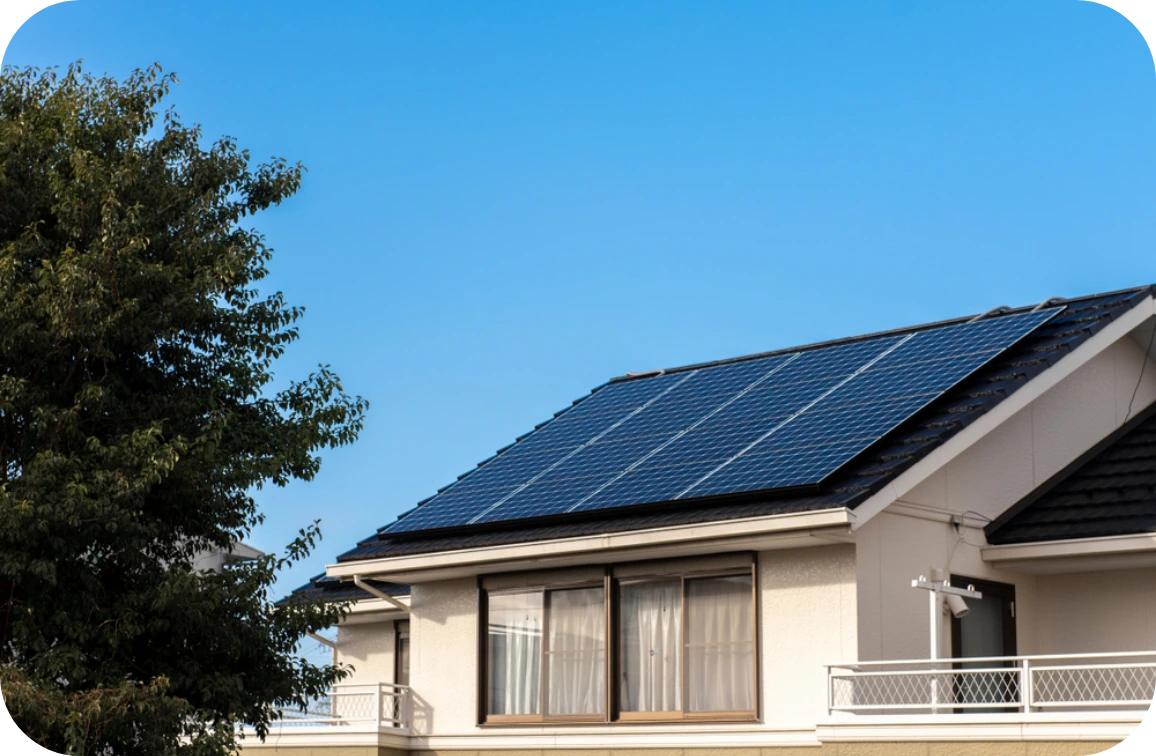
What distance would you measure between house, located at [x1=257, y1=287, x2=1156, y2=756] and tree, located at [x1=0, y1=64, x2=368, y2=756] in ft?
11.4

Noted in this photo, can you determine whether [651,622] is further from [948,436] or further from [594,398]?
[594,398]

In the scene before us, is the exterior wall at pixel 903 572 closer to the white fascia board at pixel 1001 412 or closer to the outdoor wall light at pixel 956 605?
the outdoor wall light at pixel 956 605

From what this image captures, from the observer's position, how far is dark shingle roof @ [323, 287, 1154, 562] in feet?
50.2

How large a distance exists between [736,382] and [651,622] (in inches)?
180

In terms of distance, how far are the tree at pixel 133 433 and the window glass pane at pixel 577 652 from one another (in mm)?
3329

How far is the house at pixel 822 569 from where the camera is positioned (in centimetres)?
1523

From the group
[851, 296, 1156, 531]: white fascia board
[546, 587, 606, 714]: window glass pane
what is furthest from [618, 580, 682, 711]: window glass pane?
[851, 296, 1156, 531]: white fascia board

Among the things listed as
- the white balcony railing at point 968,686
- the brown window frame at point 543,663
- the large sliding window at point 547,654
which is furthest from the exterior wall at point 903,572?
the large sliding window at point 547,654

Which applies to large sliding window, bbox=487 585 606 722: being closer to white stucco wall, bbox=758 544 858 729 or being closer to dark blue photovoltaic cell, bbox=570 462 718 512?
dark blue photovoltaic cell, bbox=570 462 718 512

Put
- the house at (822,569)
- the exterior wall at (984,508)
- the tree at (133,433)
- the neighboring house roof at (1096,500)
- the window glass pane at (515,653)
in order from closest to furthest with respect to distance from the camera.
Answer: the tree at (133,433) → the house at (822,569) → the exterior wall at (984,508) → the neighboring house roof at (1096,500) → the window glass pane at (515,653)

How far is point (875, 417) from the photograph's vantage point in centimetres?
1656

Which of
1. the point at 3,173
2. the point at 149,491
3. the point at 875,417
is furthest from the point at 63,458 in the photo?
the point at 875,417

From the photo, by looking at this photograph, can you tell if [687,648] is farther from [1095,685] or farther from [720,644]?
[1095,685]

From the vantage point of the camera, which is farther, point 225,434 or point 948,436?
point 948,436
